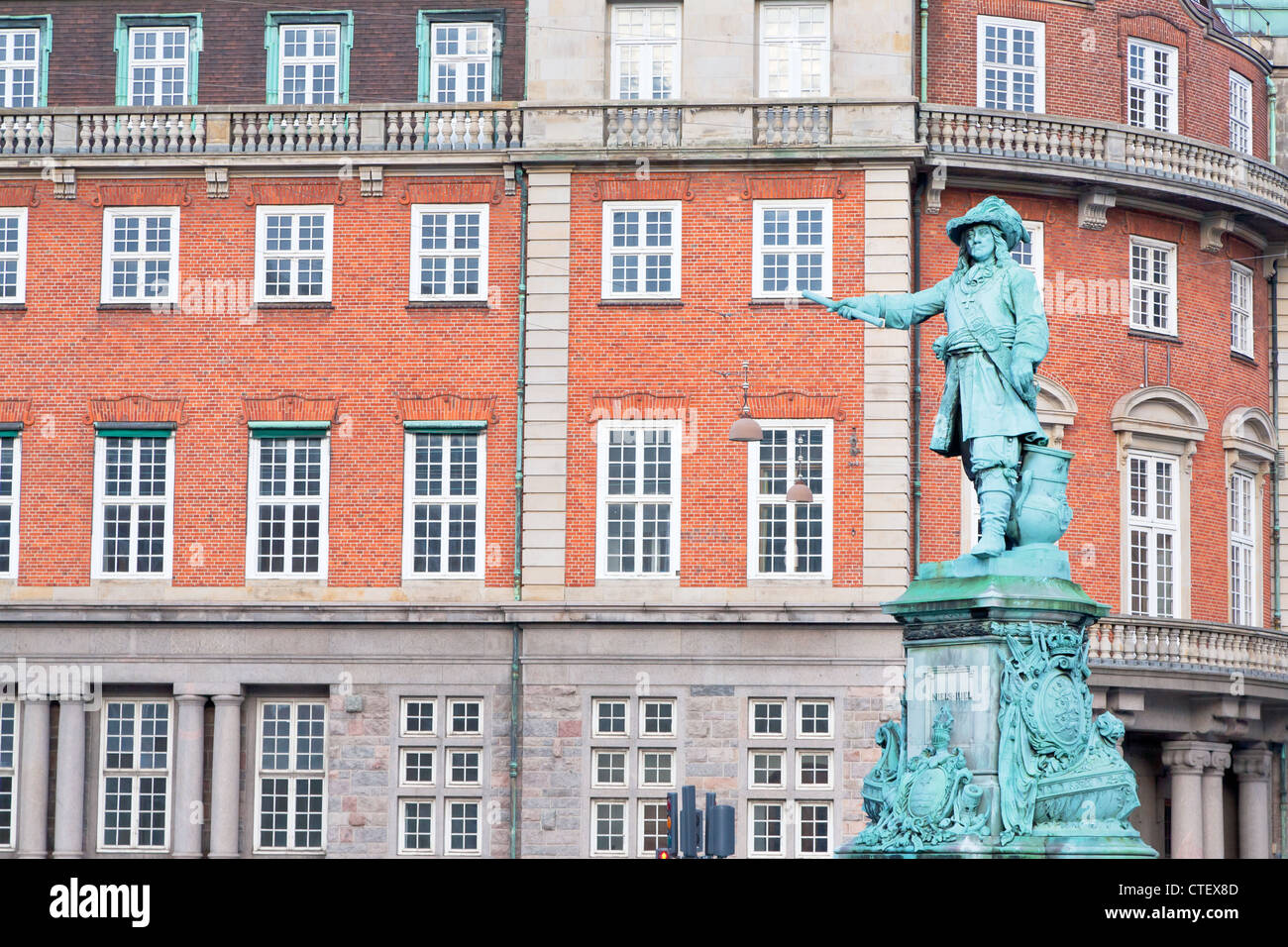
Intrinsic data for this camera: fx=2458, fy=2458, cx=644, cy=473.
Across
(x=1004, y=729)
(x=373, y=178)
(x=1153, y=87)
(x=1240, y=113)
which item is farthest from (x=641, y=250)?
(x=1004, y=729)

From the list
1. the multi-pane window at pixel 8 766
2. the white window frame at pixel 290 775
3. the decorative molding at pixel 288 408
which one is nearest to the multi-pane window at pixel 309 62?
the decorative molding at pixel 288 408

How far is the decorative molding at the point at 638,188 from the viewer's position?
1583 inches

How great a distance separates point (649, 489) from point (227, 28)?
36.6ft

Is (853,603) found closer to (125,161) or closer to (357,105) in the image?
(357,105)

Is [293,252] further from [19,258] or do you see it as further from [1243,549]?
[1243,549]

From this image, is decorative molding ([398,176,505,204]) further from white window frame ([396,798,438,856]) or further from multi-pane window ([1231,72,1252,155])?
multi-pane window ([1231,72,1252,155])

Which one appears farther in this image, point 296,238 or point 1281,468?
point 1281,468

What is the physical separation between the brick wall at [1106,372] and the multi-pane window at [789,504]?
1.86 metres

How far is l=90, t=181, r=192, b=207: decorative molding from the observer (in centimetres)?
4122

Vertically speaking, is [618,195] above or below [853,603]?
above

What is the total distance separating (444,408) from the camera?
40312 millimetres
